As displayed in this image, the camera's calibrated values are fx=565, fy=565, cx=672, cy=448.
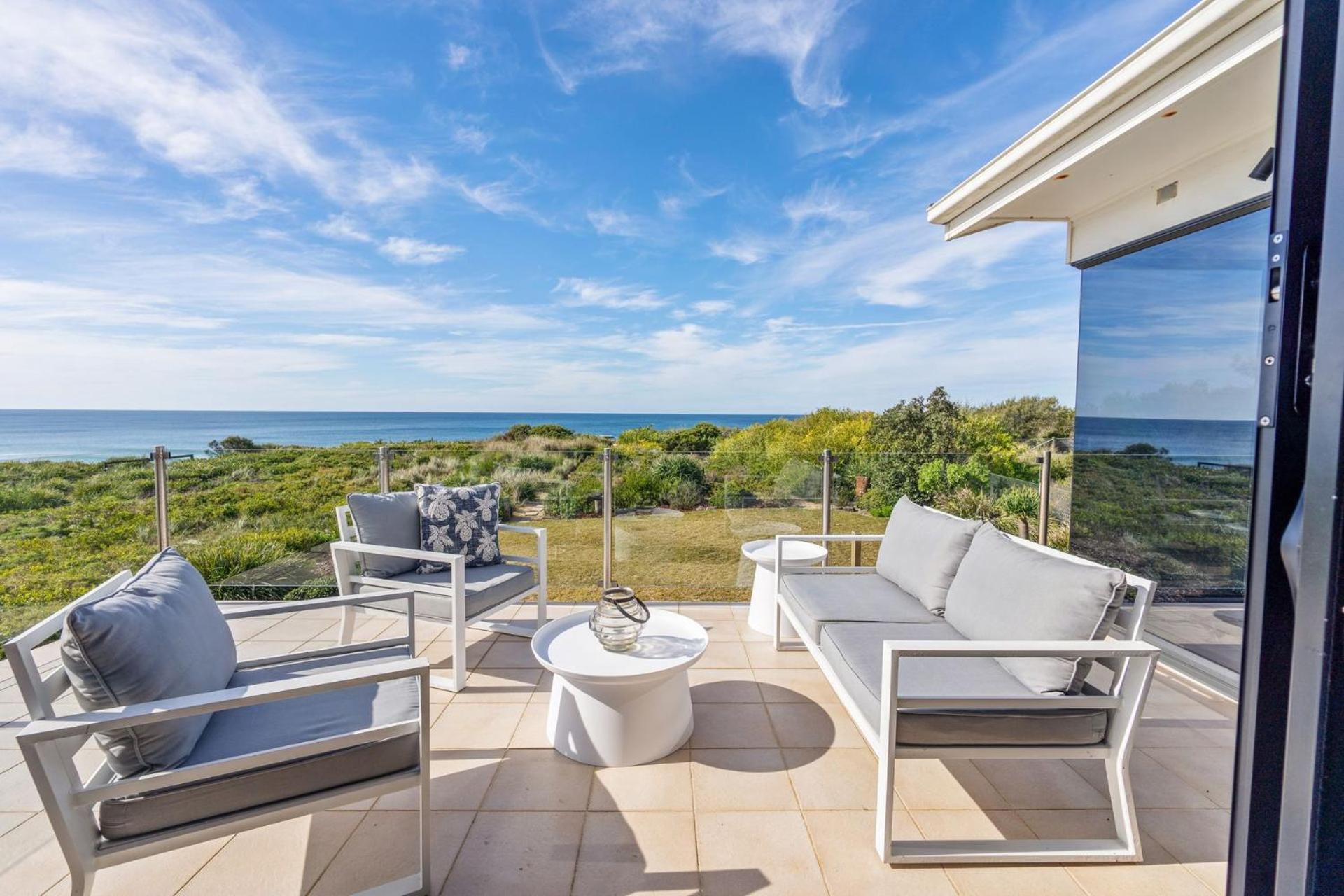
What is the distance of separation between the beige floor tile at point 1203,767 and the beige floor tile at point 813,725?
116cm

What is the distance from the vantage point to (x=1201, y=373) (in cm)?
297

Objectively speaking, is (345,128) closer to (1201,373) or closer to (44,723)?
(44,723)

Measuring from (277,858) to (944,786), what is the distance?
7.26 ft

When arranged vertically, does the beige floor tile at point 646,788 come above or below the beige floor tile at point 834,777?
below

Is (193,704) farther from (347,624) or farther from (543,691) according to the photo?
(347,624)

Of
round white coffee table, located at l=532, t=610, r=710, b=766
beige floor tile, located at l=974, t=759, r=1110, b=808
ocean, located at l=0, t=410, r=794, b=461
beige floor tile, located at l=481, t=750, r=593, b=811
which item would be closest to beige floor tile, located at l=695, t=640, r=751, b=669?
round white coffee table, located at l=532, t=610, r=710, b=766

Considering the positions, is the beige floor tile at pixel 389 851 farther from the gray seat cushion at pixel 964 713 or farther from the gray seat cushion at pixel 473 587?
the gray seat cushion at pixel 964 713

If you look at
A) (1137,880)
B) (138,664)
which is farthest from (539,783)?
(1137,880)

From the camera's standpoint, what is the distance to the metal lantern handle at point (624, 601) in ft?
7.52

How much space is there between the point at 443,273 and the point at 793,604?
15325mm

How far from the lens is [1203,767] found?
2191 mm

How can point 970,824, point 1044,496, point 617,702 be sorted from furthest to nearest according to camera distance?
point 1044,496
point 617,702
point 970,824

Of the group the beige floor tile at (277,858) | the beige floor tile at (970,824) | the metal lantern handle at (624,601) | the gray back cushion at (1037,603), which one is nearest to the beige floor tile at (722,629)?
the metal lantern handle at (624,601)

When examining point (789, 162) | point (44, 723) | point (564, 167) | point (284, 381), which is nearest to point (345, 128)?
point (564, 167)
